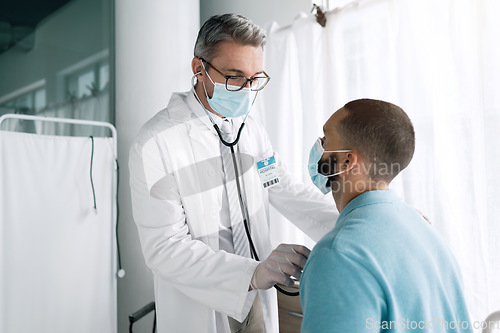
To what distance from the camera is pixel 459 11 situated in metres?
1.60

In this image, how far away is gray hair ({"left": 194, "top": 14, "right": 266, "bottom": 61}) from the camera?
1.24 metres

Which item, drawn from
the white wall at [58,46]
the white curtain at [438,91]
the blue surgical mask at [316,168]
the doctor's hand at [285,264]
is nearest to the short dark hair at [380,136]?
the blue surgical mask at [316,168]

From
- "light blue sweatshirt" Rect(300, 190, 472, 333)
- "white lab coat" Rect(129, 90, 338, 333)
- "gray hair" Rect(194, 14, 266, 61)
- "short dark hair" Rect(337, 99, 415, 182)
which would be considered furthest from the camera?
"gray hair" Rect(194, 14, 266, 61)

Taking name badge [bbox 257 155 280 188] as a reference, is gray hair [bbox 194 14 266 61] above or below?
above

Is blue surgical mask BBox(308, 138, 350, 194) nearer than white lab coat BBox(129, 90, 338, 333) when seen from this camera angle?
Yes

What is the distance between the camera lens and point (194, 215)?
129cm

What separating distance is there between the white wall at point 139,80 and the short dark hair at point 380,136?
1.71 metres

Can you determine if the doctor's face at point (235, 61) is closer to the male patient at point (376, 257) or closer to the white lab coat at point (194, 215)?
the white lab coat at point (194, 215)

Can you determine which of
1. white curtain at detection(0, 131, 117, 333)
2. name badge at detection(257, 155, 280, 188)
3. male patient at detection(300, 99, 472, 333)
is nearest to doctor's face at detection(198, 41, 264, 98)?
name badge at detection(257, 155, 280, 188)

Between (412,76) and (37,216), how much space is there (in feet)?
6.26

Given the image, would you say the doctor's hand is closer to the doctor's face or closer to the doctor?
the doctor

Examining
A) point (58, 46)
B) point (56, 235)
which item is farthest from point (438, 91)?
point (58, 46)

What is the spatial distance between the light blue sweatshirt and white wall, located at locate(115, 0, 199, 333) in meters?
1.83

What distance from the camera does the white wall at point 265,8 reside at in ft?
7.73
